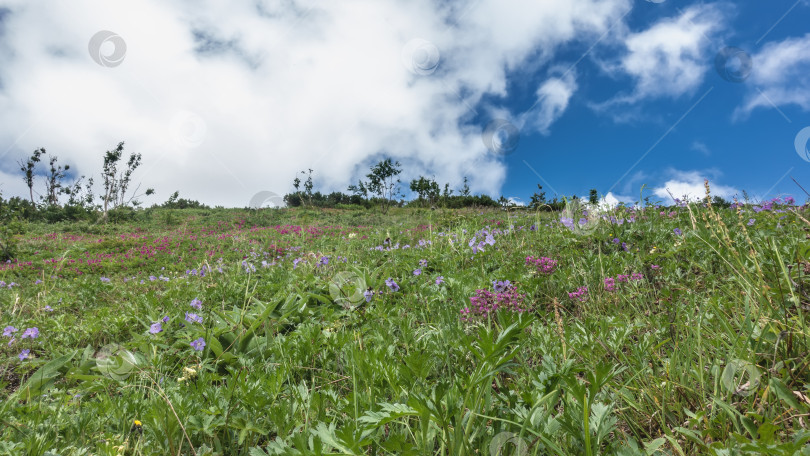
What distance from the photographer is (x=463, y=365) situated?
1736 mm

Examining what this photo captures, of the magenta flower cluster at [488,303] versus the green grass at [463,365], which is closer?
the green grass at [463,365]

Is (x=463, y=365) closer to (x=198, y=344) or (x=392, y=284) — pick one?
(x=392, y=284)

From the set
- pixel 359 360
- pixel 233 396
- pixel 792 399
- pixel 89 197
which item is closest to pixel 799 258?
pixel 792 399

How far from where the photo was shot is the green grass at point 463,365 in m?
1.06

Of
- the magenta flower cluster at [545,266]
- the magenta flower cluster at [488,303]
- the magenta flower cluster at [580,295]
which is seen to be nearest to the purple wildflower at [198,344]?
the magenta flower cluster at [488,303]

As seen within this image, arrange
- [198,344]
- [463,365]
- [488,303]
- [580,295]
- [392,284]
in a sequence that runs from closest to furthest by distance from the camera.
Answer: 1. [463,365]
2. [488,303]
3. [198,344]
4. [580,295]
5. [392,284]

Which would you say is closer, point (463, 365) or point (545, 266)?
point (463, 365)

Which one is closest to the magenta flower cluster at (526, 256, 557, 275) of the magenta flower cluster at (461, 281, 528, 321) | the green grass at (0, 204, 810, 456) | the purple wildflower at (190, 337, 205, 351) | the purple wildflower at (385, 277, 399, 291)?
the green grass at (0, 204, 810, 456)

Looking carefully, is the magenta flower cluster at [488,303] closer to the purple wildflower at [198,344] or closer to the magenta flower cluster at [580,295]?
the magenta flower cluster at [580,295]

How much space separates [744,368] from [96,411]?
2.63 m

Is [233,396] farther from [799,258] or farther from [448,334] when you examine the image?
[799,258]

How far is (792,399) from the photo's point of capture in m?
1.07

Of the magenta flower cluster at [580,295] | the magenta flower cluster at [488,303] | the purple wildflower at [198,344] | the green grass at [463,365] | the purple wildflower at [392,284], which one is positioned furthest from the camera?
the purple wildflower at [392,284]

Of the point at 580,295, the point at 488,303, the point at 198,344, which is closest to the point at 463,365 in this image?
the point at 488,303
